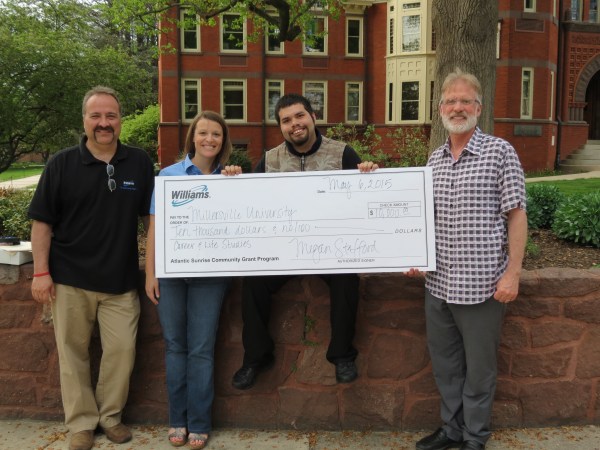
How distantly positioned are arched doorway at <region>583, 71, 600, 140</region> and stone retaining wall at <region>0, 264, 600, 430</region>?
86.9 ft

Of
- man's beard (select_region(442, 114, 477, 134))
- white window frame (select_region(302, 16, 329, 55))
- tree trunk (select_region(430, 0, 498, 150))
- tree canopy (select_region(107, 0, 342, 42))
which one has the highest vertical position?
white window frame (select_region(302, 16, 329, 55))

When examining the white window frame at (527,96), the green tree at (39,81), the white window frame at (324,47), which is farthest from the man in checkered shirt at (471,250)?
the white window frame at (324,47)

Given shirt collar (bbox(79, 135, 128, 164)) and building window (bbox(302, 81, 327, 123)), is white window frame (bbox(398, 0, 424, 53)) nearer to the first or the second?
building window (bbox(302, 81, 327, 123))

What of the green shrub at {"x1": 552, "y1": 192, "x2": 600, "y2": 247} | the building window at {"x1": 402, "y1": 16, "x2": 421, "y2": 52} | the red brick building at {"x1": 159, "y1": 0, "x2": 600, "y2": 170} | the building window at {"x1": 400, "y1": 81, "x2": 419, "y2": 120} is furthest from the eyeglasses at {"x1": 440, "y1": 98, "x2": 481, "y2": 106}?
the building window at {"x1": 402, "y1": 16, "x2": 421, "y2": 52}

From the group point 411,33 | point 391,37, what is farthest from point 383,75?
point 411,33

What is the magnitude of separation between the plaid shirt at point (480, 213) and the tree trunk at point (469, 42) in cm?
235

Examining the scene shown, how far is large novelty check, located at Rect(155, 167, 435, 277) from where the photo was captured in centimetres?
336

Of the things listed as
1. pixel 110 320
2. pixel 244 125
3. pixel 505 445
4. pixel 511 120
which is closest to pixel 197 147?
pixel 110 320

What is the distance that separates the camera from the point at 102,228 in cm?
336

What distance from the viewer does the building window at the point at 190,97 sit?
26906 mm

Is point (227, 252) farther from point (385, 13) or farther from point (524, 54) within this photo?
point (385, 13)

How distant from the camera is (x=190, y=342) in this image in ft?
11.2

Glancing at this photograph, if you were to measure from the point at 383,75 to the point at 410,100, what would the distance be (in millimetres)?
2147

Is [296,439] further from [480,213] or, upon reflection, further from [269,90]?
[269,90]
